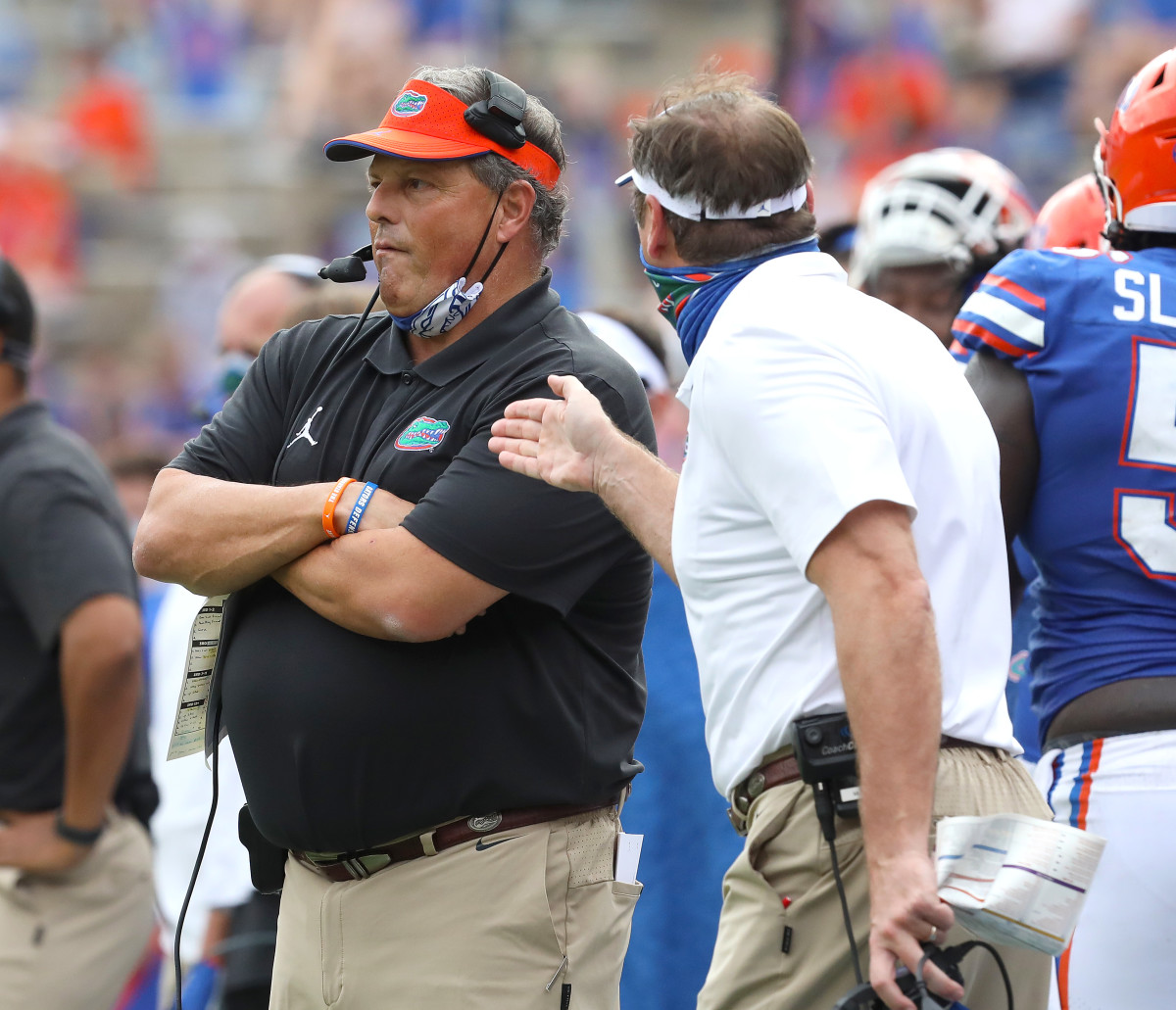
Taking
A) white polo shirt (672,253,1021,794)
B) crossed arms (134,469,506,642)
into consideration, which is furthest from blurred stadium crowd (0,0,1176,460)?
white polo shirt (672,253,1021,794)

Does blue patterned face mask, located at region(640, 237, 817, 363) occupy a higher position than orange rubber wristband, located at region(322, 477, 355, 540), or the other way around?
blue patterned face mask, located at region(640, 237, 817, 363)

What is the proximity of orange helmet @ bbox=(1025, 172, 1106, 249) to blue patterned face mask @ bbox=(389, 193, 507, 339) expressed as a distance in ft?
6.03

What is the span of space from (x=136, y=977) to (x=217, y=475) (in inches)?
85.5

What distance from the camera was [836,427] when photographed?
85.6 inches

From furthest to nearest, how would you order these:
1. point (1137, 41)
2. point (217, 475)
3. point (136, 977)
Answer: point (1137, 41), point (136, 977), point (217, 475)

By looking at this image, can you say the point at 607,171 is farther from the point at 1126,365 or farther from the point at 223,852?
the point at 1126,365

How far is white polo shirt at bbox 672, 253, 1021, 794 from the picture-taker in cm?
219

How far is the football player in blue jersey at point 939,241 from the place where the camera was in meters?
4.39

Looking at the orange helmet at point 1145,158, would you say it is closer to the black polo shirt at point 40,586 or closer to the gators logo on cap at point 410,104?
the gators logo on cap at point 410,104

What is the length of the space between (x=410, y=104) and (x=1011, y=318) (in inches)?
49.9

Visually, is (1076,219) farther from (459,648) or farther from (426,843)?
(426,843)

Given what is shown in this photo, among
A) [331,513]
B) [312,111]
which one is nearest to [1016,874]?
[331,513]

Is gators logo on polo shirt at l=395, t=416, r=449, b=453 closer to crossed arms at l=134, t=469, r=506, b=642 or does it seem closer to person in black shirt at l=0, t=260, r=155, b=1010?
crossed arms at l=134, t=469, r=506, b=642

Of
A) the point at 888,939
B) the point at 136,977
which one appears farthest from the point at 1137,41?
the point at 888,939
